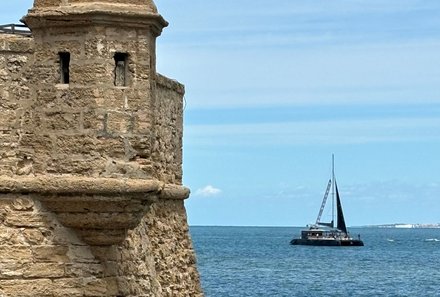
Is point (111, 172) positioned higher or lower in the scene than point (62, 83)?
lower

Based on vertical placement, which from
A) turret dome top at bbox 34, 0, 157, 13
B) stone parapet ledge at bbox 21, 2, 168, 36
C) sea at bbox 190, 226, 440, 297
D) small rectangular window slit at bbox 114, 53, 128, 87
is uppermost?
turret dome top at bbox 34, 0, 157, 13

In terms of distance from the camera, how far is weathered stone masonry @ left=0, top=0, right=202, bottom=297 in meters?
9.80

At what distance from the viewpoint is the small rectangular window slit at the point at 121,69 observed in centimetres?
993

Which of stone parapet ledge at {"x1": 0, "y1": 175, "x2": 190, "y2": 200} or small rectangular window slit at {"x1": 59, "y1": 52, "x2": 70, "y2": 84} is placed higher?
small rectangular window slit at {"x1": 59, "y1": 52, "x2": 70, "y2": 84}

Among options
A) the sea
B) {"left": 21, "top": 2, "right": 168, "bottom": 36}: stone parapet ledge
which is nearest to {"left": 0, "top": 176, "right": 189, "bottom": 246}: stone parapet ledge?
{"left": 21, "top": 2, "right": 168, "bottom": 36}: stone parapet ledge

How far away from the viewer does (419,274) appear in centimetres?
6381

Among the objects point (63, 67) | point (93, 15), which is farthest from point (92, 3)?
point (63, 67)

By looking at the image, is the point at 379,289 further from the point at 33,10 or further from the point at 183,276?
the point at 33,10

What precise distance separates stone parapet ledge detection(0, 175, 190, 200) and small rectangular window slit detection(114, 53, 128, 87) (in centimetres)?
78

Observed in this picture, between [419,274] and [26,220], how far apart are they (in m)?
55.4

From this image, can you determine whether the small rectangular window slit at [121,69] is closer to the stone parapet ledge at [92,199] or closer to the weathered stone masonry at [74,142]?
the weathered stone masonry at [74,142]

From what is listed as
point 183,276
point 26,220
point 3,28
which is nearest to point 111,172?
point 26,220

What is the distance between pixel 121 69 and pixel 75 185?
0.99m

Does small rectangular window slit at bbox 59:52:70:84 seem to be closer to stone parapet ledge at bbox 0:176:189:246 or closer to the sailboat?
stone parapet ledge at bbox 0:176:189:246
